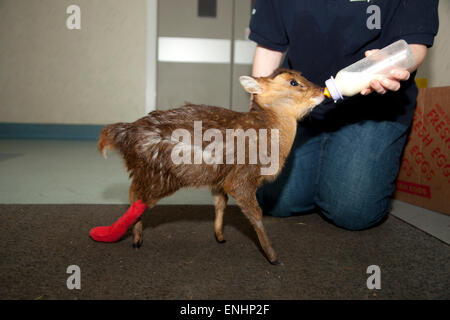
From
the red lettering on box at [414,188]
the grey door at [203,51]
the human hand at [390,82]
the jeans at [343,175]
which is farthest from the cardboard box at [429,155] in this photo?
the grey door at [203,51]

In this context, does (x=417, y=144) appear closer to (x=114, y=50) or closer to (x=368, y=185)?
(x=368, y=185)

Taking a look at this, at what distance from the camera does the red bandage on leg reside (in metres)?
1.12

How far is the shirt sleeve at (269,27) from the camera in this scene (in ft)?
5.35

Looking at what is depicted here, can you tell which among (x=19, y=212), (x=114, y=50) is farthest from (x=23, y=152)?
Answer: (x=19, y=212)

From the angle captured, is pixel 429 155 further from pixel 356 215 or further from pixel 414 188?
pixel 356 215

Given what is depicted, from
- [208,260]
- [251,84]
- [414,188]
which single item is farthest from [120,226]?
[414,188]

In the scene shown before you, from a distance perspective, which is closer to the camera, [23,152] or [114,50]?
[23,152]

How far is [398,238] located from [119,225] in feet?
3.79

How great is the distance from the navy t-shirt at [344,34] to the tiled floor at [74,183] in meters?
0.56

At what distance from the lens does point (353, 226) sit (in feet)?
4.86

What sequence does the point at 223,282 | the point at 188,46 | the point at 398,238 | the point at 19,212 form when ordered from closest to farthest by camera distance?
the point at 223,282 → the point at 398,238 → the point at 19,212 → the point at 188,46

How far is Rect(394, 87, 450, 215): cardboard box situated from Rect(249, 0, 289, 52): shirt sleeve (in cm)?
94

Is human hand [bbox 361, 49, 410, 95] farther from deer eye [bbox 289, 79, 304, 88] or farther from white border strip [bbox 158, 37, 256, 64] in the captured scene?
white border strip [bbox 158, 37, 256, 64]

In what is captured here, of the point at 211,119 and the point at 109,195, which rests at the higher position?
the point at 211,119
